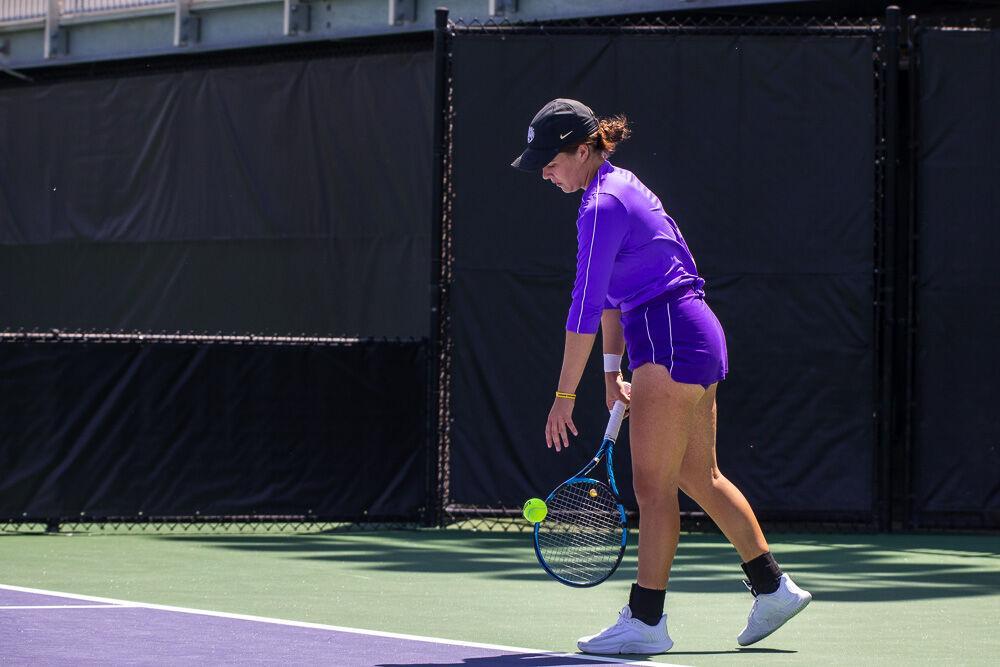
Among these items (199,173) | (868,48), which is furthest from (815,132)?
(199,173)

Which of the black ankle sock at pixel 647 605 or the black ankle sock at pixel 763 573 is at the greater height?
the black ankle sock at pixel 763 573

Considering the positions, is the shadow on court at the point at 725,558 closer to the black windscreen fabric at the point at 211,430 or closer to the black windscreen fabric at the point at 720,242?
the black windscreen fabric at the point at 211,430

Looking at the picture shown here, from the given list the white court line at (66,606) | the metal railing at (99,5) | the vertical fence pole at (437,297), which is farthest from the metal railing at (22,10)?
the white court line at (66,606)

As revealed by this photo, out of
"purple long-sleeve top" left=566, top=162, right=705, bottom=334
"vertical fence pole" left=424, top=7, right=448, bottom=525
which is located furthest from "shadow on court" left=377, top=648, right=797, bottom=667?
"vertical fence pole" left=424, top=7, right=448, bottom=525

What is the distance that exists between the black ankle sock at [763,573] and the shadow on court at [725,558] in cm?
212

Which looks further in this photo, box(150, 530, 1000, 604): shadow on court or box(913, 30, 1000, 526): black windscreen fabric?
box(913, 30, 1000, 526): black windscreen fabric

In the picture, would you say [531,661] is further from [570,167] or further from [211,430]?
[211,430]

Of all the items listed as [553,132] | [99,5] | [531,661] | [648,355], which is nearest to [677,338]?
[648,355]

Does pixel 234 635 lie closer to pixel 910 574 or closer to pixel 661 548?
pixel 661 548

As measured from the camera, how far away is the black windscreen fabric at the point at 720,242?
12352 mm

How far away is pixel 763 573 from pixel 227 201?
49.1 feet

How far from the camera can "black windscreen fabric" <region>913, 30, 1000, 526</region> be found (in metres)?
12.3

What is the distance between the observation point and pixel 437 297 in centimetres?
1262

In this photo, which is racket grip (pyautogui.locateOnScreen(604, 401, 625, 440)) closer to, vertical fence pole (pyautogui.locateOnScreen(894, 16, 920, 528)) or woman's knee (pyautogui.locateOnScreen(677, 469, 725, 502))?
woman's knee (pyautogui.locateOnScreen(677, 469, 725, 502))
